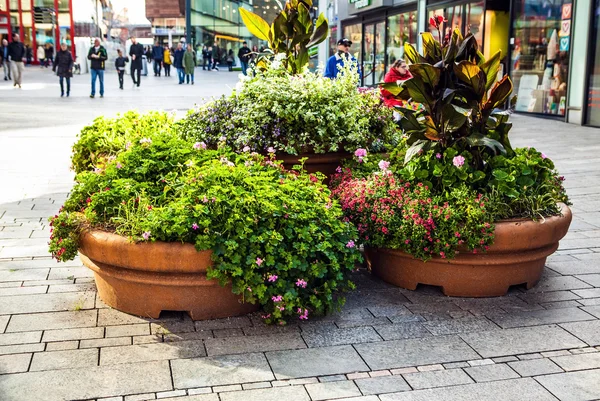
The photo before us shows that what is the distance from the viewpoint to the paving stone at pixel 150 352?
3670 millimetres

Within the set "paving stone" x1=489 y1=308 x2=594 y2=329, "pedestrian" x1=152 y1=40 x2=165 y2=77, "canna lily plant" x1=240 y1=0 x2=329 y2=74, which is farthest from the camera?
"pedestrian" x1=152 y1=40 x2=165 y2=77

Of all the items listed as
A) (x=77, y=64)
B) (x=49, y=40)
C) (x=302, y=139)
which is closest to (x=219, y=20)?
(x=49, y=40)

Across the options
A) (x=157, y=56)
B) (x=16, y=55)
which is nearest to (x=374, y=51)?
(x=16, y=55)

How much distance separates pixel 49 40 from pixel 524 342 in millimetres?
53317

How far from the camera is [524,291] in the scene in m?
4.75

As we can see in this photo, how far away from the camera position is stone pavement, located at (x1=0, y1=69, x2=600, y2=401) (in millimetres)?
3363

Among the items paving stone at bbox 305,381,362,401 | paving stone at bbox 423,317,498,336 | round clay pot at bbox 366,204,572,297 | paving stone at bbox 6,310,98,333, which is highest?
round clay pot at bbox 366,204,572,297

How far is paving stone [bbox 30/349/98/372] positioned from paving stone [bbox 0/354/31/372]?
0.12 feet

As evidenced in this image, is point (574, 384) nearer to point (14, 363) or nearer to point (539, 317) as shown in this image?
point (539, 317)

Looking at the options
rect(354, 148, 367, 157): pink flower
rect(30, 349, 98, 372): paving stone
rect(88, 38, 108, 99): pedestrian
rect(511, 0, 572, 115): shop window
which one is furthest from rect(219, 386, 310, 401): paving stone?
rect(88, 38, 108, 99): pedestrian

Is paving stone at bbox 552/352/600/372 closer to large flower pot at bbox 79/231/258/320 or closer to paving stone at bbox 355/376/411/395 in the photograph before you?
paving stone at bbox 355/376/411/395

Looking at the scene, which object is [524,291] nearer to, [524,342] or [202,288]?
[524,342]

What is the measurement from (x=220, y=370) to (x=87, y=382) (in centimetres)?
63

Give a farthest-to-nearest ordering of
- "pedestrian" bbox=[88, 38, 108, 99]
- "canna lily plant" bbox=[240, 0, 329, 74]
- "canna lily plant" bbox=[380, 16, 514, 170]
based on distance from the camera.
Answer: "pedestrian" bbox=[88, 38, 108, 99], "canna lily plant" bbox=[240, 0, 329, 74], "canna lily plant" bbox=[380, 16, 514, 170]
